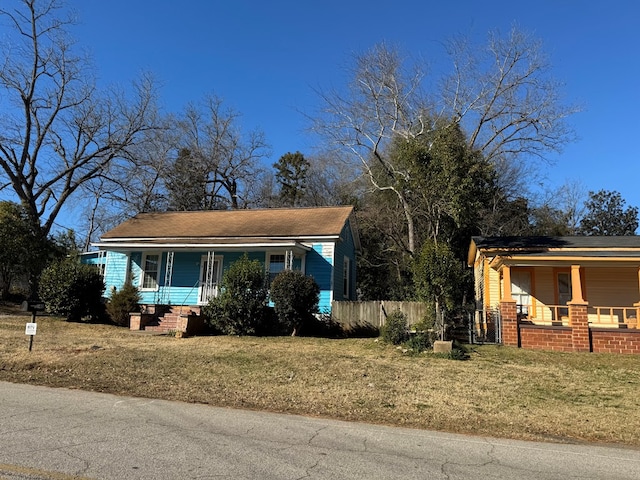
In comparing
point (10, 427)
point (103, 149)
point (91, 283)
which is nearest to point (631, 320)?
point (10, 427)

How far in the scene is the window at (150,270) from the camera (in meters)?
21.0

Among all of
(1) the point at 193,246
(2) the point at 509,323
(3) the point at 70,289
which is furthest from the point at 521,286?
(3) the point at 70,289

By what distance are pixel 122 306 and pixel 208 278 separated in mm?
3519

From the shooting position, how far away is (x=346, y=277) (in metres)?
22.4

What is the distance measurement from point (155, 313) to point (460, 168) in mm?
14068

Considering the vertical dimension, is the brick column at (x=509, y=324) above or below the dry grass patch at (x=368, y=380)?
above

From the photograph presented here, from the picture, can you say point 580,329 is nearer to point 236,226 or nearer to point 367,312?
point 367,312

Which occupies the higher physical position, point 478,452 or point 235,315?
point 235,315

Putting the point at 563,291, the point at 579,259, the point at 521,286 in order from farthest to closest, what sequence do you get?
the point at 521,286 < the point at 563,291 < the point at 579,259

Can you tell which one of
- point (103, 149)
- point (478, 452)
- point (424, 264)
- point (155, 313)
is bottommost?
point (478, 452)

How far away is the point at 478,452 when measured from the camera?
5.29 meters

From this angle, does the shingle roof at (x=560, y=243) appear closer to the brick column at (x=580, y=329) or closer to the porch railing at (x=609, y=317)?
the porch railing at (x=609, y=317)

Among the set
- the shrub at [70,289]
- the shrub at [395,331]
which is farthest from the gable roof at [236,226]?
the shrub at [395,331]

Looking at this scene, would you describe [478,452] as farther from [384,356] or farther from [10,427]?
[384,356]
